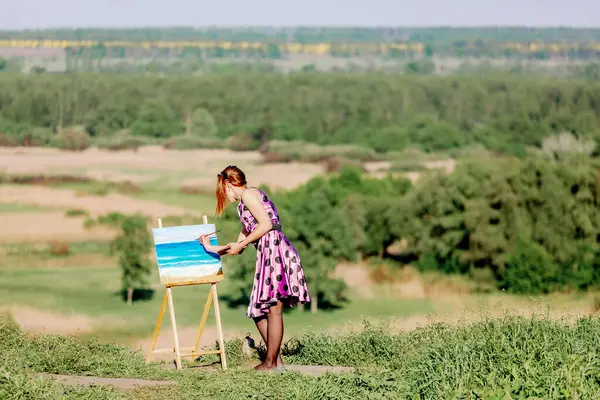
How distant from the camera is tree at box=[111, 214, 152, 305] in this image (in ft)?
177

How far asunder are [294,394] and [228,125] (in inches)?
3715

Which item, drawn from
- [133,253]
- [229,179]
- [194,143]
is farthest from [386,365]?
[194,143]

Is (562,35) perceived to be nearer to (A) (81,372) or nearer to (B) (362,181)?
(B) (362,181)

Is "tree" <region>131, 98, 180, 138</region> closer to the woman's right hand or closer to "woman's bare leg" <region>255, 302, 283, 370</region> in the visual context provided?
the woman's right hand

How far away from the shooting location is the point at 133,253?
5388 cm

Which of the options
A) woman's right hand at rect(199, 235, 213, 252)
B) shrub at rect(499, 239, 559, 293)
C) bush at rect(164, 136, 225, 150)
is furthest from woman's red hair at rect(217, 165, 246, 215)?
bush at rect(164, 136, 225, 150)

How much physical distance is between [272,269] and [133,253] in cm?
4510

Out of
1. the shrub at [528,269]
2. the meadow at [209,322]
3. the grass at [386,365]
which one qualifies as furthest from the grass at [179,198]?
the grass at [386,365]

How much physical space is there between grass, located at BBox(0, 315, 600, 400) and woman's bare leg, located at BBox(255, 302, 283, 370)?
21 centimetres

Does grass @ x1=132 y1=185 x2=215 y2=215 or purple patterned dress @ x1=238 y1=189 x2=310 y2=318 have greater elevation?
purple patterned dress @ x1=238 y1=189 x2=310 y2=318

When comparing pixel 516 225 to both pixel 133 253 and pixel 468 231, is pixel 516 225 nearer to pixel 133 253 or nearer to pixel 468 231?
pixel 468 231

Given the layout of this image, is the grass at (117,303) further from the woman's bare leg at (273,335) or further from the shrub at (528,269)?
the woman's bare leg at (273,335)

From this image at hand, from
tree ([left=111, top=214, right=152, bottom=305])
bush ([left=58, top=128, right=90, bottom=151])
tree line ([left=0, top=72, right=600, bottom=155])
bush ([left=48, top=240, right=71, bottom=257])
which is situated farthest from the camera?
tree line ([left=0, top=72, right=600, bottom=155])

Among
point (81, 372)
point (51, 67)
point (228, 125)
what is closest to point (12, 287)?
point (81, 372)
